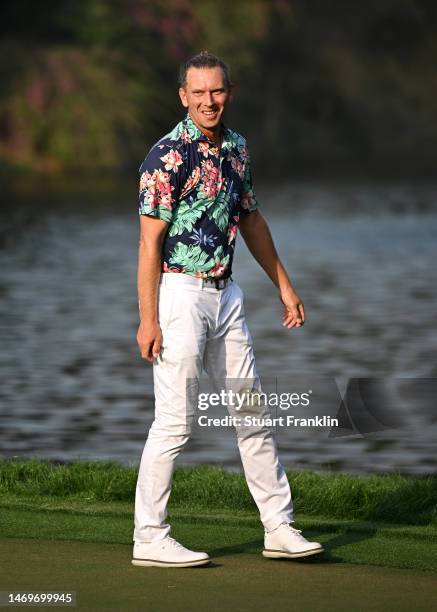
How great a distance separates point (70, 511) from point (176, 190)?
156 cm

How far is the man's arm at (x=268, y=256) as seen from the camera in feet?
19.7

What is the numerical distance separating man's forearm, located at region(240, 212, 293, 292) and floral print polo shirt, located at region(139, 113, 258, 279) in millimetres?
205

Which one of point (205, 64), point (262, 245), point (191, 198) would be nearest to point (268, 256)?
point (262, 245)

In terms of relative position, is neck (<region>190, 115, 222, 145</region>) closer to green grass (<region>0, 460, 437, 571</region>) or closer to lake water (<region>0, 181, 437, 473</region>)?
green grass (<region>0, 460, 437, 571</region>)

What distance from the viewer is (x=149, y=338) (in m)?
5.64

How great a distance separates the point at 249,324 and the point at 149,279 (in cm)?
881

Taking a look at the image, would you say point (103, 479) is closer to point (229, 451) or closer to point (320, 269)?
point (229, 451)

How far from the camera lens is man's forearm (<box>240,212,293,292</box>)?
5996 millimetres

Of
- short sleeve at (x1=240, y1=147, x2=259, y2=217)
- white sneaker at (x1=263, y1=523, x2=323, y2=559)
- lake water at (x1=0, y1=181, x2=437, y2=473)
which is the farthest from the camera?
lake water at (x1=0, y1=181, x2=437, y2=473)

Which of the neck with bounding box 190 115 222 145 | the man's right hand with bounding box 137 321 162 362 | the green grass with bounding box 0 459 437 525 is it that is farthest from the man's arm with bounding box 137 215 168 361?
the green grass with bounding box 0 459 437 525

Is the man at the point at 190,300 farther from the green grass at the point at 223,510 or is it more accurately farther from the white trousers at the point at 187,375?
the green grass at the point at 223,510

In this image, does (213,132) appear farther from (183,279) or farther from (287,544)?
(287,544)

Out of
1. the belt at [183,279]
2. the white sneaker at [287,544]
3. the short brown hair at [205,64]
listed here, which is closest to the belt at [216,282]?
the belt at [183,279]

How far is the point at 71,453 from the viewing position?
880 cm
